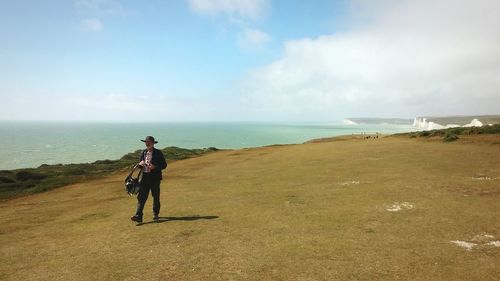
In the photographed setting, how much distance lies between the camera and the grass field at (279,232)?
943 centimetres

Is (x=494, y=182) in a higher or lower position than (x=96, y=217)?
higher

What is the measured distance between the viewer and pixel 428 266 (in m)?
9.24

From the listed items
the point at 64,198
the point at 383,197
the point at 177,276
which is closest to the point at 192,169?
the point at 64,198

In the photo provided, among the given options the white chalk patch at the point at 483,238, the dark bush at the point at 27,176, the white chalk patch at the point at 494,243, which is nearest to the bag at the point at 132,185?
the white chalk patch at the point at 483,238

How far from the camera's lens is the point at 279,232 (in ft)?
41.4

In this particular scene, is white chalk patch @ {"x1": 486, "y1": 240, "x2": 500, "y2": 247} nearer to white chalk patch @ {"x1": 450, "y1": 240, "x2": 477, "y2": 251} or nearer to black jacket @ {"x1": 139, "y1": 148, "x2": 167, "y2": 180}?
white chalk patch @ {"x1": 450, "y1": 240, "x2": 477, "y2": 251}

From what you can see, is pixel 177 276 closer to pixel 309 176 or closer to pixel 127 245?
pixel 127 245

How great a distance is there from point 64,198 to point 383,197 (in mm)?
19723

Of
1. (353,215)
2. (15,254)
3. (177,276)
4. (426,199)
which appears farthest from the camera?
(426,199)

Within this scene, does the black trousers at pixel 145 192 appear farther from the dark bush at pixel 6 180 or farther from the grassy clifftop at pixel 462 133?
the grassy clifftop at pixel 462 133

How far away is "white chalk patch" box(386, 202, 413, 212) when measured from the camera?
49.0 ft

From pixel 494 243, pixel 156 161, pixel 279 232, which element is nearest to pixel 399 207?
pixel 494 243

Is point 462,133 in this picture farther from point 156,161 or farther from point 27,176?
point 27,176

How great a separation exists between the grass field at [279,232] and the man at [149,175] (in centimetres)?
67
